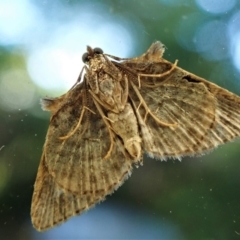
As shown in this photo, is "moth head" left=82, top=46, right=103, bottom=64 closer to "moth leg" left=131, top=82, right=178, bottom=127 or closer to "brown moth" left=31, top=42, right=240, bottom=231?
"brown moth" left=31, top=42, right=240, bottom=231

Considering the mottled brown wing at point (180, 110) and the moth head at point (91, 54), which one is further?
the moth head at point (91, 54)

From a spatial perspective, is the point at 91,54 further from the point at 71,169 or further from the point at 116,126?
the point at 71,169

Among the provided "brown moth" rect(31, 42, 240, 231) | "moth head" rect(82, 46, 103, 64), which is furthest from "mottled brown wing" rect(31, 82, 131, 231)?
"moth head" rect(82, 46, 103, 64)

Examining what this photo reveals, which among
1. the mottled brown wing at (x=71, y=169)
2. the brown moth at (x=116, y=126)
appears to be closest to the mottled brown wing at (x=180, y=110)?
the brown moth at (x=116, y=126)

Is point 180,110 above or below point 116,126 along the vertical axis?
above

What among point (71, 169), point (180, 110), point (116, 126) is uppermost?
point (180, 110)

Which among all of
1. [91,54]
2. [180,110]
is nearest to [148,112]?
[180,110]

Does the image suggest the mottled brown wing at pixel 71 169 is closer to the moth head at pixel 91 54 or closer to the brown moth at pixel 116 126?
the brown moth at pixel 116 126
